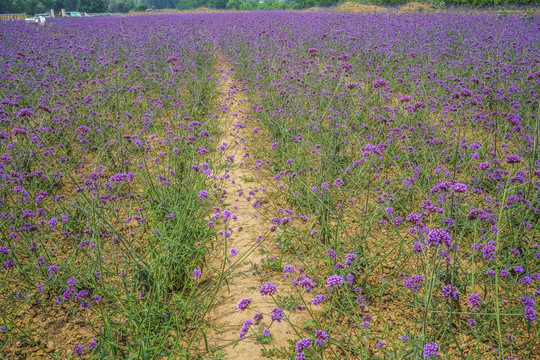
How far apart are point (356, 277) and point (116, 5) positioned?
3385 inches

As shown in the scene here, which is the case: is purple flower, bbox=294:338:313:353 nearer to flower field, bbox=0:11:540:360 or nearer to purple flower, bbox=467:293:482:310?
flower field, bbox=0:11:540:360

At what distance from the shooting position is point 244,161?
17.0ft

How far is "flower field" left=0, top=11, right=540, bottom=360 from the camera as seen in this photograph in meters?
2.13

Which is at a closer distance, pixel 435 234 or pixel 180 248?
pixel 435 234

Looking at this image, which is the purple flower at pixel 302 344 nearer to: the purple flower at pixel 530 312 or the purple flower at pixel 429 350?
the purple flower at pixel 429 350

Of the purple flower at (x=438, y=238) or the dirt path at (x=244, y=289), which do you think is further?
the dirt path at (x=244, y=289)

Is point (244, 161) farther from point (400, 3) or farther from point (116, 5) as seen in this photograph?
point (116, 5)

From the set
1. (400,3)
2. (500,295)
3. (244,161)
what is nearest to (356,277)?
(500,295)

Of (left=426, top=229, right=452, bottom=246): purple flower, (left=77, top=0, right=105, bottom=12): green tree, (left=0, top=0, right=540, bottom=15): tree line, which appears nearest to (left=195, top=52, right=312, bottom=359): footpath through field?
(left=426, top=229, right=452, bottom=246): purple flower

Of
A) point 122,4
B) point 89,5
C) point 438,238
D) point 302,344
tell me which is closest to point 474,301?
point 438,238

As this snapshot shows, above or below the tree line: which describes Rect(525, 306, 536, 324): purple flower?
below

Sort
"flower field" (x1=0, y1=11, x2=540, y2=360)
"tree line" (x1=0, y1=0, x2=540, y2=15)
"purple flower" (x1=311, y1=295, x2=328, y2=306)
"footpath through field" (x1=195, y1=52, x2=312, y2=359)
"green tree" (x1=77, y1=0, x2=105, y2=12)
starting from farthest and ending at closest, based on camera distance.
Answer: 1. "green tree" (x1=77, y1=0, x2=105, y2=12)
2. "tree line" (x1=0, y1=0, x2=540, y2=15)
3. "footpath through field" (x1=195, y1=52, x2=312, y2=359)
4. "flower field" (x1=0, y1=11, x2=540, y2=360)
5. "purple flower" (x1=311, y1=295, x2=328, y2=306)

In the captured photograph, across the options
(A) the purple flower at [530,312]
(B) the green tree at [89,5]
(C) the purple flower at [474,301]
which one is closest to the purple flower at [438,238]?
(C) the purple flower at [474,301]

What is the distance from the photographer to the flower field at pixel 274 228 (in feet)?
7.00
